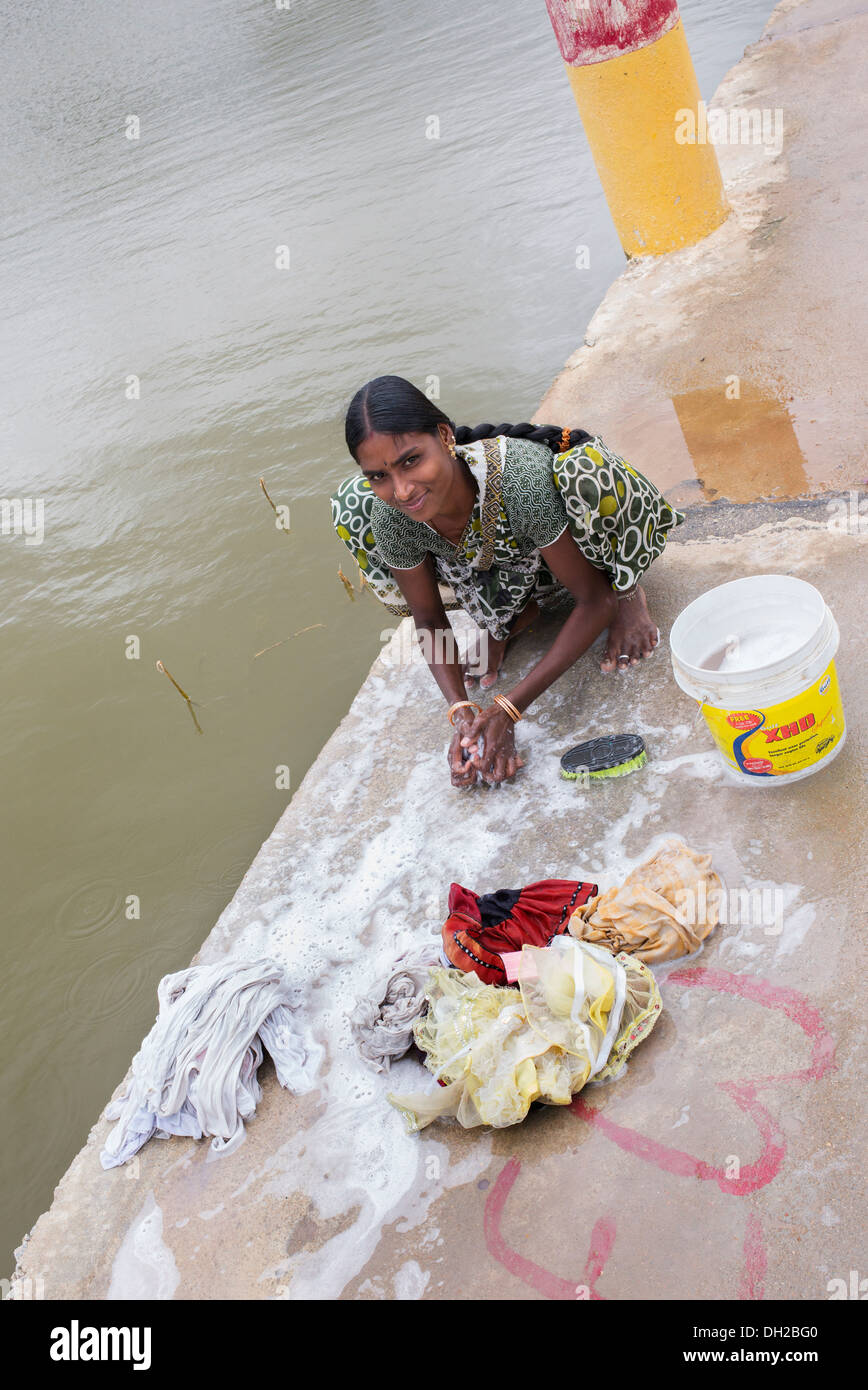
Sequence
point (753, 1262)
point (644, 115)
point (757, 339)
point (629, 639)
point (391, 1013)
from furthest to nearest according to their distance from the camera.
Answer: point (644, 115)
point (757, 339)
point (629, 639)
point (391, 1013)
point (753, 1262)

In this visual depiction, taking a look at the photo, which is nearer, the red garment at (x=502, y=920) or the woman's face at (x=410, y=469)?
the red garment at (x=502, y=920)

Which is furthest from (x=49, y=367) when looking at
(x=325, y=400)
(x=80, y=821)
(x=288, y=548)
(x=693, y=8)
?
(x=693, y=8)

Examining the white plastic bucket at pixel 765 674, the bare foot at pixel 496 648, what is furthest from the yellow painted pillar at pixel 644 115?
the white plastic bucket at pixel 765 674

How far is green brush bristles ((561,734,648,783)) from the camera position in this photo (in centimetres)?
264

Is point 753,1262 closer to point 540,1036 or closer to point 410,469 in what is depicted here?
point 540,1036

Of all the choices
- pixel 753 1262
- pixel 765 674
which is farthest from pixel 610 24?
pixel 753 1262

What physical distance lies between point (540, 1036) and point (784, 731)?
0.85m

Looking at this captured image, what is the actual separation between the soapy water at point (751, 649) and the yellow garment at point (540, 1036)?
0.75 meters

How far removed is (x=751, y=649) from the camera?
95.3 inches

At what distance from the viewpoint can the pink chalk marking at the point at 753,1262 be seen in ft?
5.46

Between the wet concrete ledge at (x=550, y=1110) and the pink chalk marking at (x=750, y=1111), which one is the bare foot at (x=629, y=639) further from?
the pink chalk marking at (x=750, y=1111)

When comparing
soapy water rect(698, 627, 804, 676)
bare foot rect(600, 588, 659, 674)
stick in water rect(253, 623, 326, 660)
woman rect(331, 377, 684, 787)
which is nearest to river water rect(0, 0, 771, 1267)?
stick in water rect(253, 623, 326, 660)

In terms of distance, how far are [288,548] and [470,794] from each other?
8.43 ft

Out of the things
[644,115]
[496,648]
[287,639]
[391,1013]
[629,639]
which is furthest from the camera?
[644,115]
